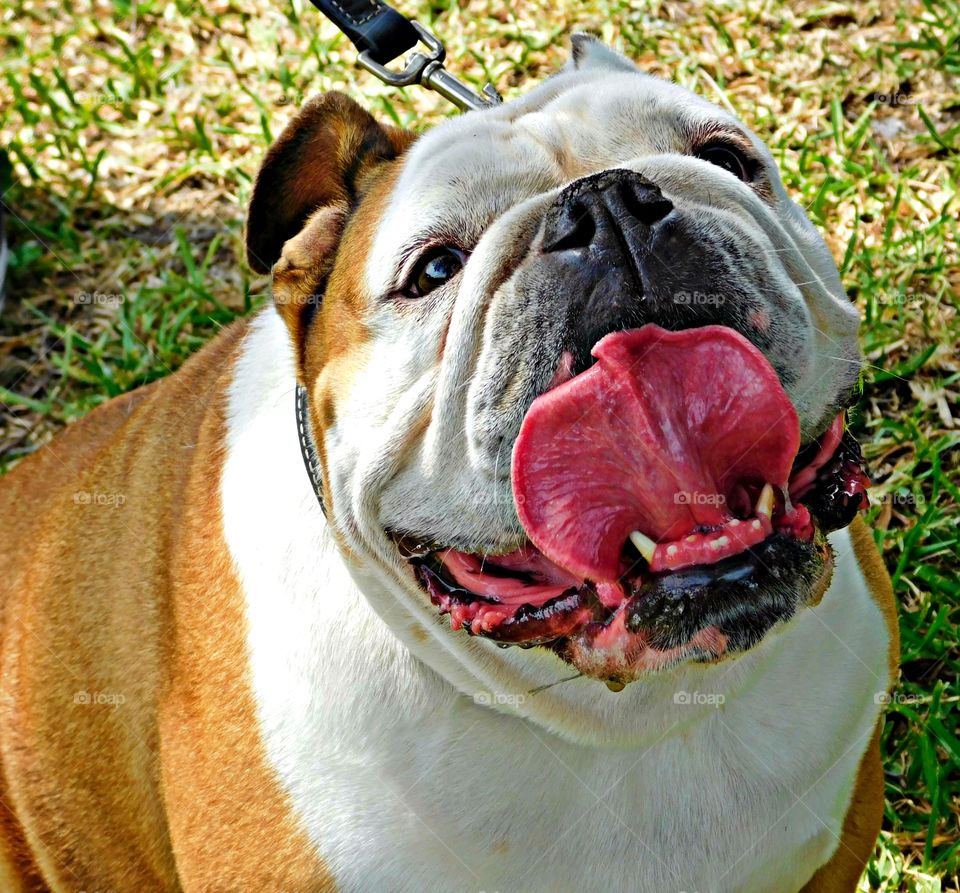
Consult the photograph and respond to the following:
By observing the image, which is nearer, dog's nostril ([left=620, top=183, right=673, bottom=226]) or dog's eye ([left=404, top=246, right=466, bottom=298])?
dog's nostril ([left=620, top=183, right=673, bottom=226])

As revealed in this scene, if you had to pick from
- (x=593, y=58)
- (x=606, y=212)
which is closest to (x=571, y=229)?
(x=606, y=212)

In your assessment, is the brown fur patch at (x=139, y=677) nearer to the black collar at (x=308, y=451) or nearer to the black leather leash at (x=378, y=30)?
the black collar at (x=308, y=451)

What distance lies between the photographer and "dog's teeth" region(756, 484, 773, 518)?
2.50 meters

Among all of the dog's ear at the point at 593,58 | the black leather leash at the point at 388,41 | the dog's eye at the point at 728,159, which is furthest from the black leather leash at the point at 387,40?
the dog's eye at the point at 728,159

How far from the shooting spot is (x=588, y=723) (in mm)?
2939

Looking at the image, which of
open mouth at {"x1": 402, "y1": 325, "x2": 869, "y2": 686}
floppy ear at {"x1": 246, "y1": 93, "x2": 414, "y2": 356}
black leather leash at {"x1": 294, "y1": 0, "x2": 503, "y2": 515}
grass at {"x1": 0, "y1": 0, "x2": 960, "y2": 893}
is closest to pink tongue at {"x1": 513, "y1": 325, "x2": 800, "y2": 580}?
open mouth at {"x1": 402, "y1": 325, "x2": 869, "y2": 686}

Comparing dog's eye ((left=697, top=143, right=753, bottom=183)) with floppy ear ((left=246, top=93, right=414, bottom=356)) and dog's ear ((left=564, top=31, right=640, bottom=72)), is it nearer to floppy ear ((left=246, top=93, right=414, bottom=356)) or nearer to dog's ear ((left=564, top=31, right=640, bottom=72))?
dog's ear ((left=564, top=31, right=640, bottom=72))

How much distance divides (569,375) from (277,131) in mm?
3918

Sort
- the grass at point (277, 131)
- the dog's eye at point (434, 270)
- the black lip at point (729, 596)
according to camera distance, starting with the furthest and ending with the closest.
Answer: the grass at point (277, 131), the dog's eye at point (434, 270), the black lip at point (729, 596)

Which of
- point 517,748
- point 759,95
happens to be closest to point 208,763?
point 517,748

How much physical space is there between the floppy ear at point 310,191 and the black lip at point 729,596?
45.8 inches

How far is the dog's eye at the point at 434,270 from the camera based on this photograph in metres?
2.86

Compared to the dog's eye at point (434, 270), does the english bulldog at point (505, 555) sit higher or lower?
lower

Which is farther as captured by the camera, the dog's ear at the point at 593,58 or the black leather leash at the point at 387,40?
the black leather leash at the point at 387,40
